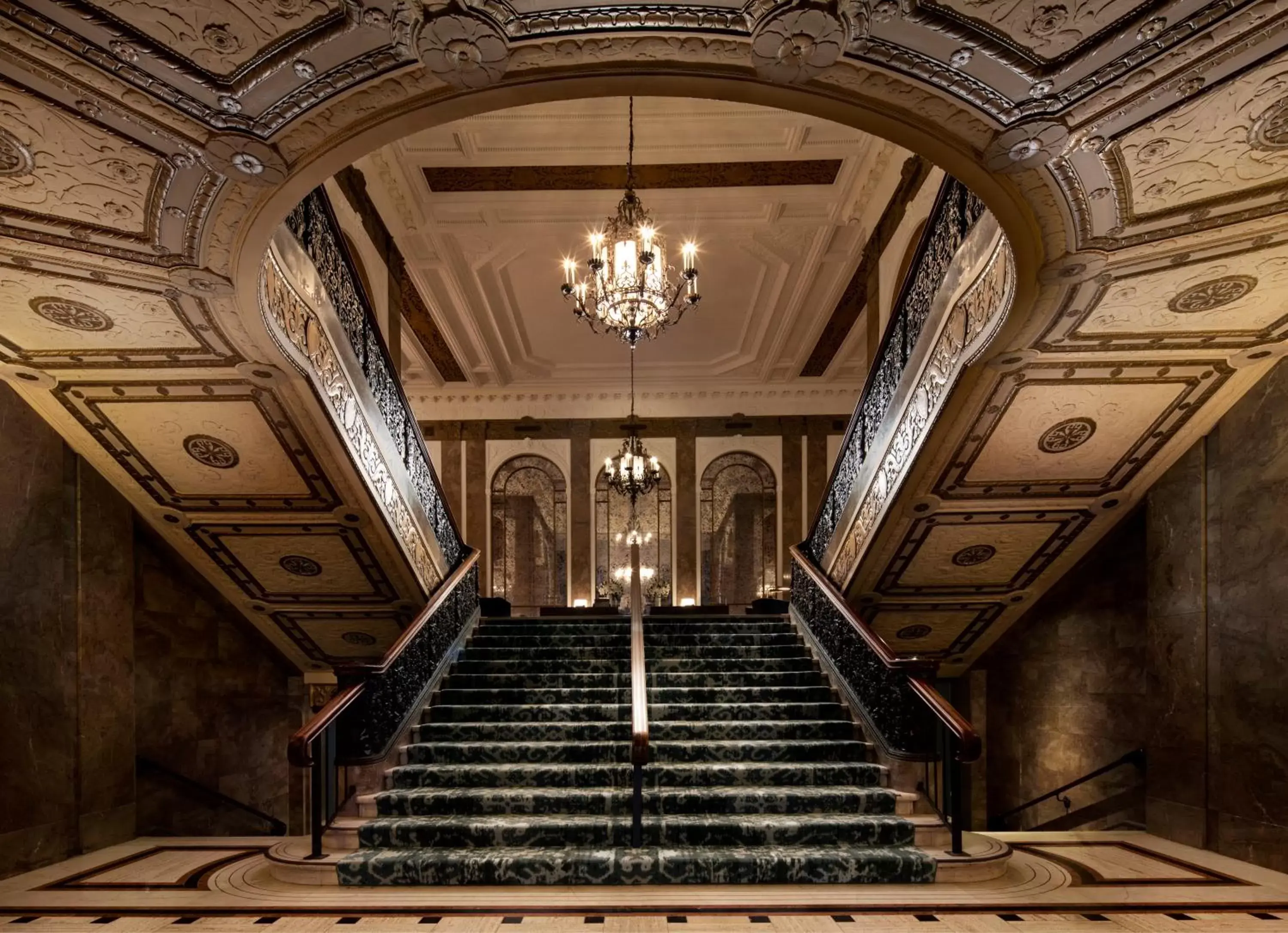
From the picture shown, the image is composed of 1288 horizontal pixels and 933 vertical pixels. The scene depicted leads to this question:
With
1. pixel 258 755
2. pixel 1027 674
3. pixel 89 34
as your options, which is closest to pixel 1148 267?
pixel 89 34

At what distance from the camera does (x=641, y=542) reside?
12.9m

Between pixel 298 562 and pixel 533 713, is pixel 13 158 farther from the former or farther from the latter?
pixel 533 713

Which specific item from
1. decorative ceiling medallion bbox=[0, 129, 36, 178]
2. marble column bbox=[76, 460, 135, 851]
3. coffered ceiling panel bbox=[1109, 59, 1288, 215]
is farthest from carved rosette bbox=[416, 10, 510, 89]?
marble column bbox=[76, 460, 135, 851]

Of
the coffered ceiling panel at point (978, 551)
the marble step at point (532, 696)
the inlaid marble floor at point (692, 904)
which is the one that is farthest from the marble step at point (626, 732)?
the coffered ceiling panel at point (978, 551)

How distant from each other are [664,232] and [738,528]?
592 centimetres

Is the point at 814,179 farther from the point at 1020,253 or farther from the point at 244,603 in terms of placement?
the point at 244,603

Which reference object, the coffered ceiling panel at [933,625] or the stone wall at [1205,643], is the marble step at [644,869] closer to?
the stone wall at [1205,643]

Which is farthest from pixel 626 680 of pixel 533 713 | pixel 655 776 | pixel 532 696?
pixel 655 776

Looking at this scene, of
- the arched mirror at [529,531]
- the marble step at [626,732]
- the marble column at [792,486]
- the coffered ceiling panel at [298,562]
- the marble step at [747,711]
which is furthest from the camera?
the arched mirror at [529,531]

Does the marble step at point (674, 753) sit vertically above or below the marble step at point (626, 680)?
below

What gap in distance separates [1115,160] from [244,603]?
7.59 metres

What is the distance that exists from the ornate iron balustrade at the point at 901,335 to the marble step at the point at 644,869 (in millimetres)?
3284

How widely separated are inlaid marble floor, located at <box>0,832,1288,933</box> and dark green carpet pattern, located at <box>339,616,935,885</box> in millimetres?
126

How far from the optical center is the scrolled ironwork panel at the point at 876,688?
16.8ft
